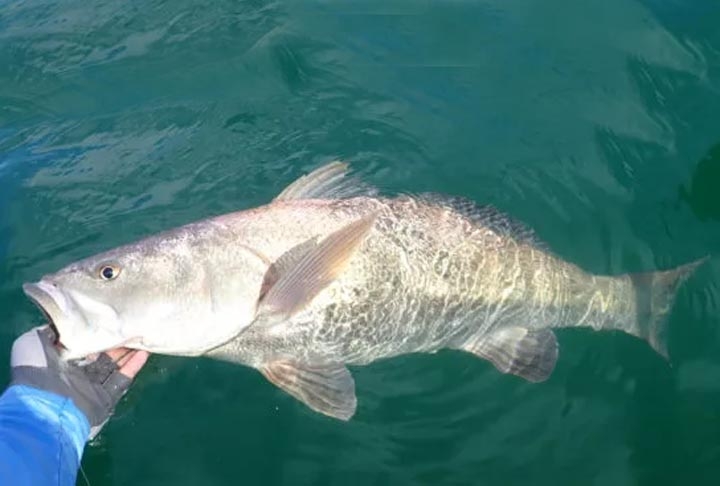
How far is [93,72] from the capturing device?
724 centimetres

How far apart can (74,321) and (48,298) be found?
154 millimetres

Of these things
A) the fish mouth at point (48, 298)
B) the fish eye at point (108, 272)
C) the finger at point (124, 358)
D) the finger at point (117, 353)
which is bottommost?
the finger at point (124, 358)

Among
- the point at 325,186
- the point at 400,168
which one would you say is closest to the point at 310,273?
the point at 325,186

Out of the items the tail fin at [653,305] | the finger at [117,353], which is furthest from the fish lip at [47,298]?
the tail fin at [653,305]

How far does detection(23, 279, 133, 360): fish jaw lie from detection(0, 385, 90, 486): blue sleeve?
262mm

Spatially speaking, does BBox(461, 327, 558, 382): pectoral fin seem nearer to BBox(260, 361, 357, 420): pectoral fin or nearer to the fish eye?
BBox(260, 361, 357, 420): pectoral fin

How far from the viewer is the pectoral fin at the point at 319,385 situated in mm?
4105

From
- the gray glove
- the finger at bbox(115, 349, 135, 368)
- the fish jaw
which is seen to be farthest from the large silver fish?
the finger at bbox(115, 349, 135, 368)

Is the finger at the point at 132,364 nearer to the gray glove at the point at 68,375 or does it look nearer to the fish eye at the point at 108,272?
the gray glove at the point at 68,375

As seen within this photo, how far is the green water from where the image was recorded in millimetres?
4730

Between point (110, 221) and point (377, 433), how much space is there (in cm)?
248

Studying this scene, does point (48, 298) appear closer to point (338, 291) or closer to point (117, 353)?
point (117, 353)

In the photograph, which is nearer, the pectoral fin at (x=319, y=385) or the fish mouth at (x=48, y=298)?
the fish mouth at (x=48, y=298)

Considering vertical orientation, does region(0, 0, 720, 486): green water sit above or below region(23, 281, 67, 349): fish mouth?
below
